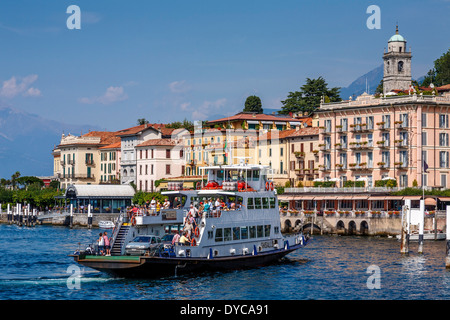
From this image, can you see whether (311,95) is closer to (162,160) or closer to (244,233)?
(162,160)

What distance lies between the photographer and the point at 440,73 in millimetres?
153125

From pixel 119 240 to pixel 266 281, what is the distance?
908 cm

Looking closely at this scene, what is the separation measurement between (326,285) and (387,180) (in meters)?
54.8

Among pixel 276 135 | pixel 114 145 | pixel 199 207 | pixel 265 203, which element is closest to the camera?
→ pixel 199 207

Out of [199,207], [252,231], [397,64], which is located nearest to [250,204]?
[252,231]

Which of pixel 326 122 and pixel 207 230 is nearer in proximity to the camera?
pixel 207 230

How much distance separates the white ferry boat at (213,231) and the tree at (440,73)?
319 ft

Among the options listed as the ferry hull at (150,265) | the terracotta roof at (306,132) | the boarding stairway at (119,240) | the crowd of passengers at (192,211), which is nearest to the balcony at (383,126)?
the terracotta roof at (306,132)

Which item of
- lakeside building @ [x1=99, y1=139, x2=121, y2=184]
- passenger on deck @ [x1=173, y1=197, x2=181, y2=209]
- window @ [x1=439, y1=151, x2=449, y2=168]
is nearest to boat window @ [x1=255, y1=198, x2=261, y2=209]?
passenger on deck @ [x1=173, y1=197, x2=181, y2=209]

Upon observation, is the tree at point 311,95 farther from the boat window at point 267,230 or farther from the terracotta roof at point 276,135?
the boat window at point 267,230

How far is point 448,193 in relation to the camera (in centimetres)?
9356

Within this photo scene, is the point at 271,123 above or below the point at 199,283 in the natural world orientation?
above
